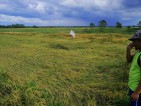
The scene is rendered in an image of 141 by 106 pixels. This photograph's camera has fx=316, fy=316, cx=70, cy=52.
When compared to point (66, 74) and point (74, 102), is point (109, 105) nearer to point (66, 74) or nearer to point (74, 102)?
point (74, 102)

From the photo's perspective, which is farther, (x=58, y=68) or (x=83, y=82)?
(x=58, y=68)

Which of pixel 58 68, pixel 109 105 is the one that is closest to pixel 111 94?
pixel 109 105

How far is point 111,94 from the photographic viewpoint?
491 centimetres

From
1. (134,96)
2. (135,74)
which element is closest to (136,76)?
(135,74)

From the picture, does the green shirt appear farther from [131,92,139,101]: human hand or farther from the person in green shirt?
[131,92,139,101]: human hand

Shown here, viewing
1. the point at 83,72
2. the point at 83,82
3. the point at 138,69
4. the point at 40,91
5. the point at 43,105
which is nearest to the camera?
the point at 138,69

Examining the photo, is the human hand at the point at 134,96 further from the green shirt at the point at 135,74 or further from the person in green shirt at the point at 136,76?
the green shirt at the point at 135,74

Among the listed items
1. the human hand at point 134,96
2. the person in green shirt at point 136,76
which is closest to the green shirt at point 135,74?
the person in green shirt at point 136,76

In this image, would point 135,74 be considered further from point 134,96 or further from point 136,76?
point 134,96

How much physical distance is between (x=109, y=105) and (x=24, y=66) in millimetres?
2748

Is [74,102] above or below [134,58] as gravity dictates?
below

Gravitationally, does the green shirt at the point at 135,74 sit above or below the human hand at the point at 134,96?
above

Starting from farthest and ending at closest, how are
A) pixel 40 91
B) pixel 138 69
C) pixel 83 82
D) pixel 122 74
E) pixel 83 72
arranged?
pixel 83 72, pixel 122 74, pixel 83 82, pixel 40 91, pixel 138 69

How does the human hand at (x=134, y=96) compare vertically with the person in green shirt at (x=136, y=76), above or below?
below
